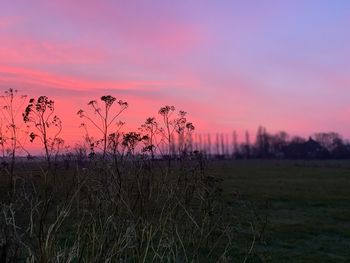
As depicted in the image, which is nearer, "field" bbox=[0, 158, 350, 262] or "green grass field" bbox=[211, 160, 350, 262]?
"field" bbox=[0, 158, 350, 262]

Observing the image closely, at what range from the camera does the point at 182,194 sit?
7836mm

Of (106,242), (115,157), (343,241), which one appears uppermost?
(115,157)

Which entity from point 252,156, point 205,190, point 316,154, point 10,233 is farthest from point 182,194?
point 252,156

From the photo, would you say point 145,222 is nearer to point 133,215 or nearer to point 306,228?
point 133,215

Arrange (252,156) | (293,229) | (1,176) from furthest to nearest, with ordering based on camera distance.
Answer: (252,156)
(293,229)
(1,176)

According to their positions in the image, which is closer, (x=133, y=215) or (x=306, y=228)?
(x=133, y=215)

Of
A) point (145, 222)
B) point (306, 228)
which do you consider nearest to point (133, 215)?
point (145, 222)

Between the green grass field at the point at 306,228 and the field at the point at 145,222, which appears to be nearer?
the field at the point at 145,222

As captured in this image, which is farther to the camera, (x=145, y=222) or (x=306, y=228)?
(x=306, y=228)

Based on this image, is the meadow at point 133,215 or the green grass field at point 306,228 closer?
the meadow at point 133,215

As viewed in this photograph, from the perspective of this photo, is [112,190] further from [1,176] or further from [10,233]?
[1,176]

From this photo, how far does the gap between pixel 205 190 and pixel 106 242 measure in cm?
365

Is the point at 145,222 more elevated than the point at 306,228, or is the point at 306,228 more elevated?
the point at 145,222

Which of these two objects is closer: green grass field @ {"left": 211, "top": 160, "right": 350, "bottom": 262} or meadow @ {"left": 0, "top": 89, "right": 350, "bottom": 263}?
meadow @ {"left": 0, "top": 89, "right": 350, "bottom": 263}
